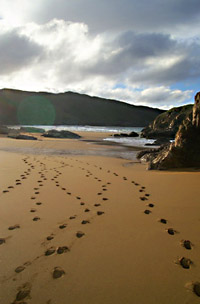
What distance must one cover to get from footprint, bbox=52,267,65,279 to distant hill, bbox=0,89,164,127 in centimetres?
10774

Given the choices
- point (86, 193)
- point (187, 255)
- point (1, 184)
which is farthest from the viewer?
point (1, 184)

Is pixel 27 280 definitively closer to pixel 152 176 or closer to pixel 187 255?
pixel 187 255

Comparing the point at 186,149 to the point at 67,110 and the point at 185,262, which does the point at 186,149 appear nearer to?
the point at 185,262

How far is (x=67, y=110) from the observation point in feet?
415

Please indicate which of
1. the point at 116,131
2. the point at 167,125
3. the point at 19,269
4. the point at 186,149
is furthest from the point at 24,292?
the point at 116,131

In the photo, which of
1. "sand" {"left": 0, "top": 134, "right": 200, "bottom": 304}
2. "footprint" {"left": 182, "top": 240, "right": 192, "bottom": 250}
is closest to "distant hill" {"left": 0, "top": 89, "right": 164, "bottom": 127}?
"sand" {"left": 0, "top": 134, "right": 200, "bottom": 304}

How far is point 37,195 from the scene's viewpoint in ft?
13.0

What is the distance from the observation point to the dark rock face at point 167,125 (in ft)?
94.0

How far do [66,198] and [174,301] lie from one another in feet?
8.39

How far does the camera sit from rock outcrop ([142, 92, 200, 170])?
22.1 feet

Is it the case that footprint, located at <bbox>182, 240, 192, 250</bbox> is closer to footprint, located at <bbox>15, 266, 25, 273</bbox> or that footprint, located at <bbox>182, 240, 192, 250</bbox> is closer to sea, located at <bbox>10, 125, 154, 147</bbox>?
footprint, located at <bbox>15, 266, 25, 273</bbox>

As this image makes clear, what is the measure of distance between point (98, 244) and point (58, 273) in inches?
23.2

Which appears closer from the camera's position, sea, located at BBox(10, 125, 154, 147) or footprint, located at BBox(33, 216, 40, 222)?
footprint, located at BBox(33, 216, 40, 222)

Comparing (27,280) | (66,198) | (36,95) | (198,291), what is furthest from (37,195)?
(36,95)
